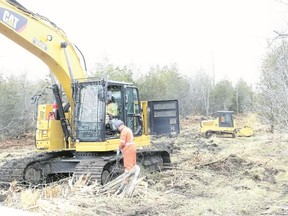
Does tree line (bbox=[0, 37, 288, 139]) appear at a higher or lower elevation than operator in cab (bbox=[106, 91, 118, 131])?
higher

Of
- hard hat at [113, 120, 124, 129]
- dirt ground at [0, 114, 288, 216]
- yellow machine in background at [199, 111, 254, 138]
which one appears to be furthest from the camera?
yellow machine in background at [199, 111, 254, 138]

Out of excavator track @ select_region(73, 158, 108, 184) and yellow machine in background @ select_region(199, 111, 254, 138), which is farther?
yellow machine in background @ select_region(199, 111, 254, 138)

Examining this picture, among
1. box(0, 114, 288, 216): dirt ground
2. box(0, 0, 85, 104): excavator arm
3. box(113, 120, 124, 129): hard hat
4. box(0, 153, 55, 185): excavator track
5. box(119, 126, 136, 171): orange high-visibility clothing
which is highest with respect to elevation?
box(0, 0, 85, 104): excavator arm

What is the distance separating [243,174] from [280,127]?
1647 mm

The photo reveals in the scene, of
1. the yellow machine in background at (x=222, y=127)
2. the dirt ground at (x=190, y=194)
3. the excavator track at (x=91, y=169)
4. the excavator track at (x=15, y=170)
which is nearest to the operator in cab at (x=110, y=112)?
the excavator track at (x=91, y=169)

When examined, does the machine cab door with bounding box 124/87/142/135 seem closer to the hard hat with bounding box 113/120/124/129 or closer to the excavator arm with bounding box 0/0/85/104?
the hard hat with bounding box 113/120/124/129

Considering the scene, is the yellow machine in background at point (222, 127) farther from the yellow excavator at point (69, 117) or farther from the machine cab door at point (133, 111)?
the yellow excavator at point (69, 117)

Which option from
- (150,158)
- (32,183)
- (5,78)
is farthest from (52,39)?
(5,78)

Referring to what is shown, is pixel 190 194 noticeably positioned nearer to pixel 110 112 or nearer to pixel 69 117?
pixel 110 112

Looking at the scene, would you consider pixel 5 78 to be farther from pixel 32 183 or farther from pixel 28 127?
pixel 32 183

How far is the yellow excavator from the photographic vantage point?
9469mm

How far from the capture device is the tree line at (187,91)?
1008 cm

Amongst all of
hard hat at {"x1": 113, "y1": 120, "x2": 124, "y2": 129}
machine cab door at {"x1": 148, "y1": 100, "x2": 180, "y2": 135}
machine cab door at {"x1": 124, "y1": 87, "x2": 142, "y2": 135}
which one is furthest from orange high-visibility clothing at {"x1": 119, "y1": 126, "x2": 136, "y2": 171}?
machine cab door at {"x1": 148, "y1": 100, "x2": 180, "y2": 135}

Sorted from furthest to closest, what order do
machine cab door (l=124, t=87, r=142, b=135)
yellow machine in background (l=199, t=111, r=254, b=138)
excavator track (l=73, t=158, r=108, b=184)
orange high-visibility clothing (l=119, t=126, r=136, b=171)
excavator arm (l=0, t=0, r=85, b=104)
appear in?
yellow machine in background (l=199, t=111, r=254, b=138) → machine cab door (l=124, t=87, r=142, b=135) → orange high-visibility clothing (l=119, t=126, r=136, b=171) → excavator track (l=73, t=158, r=108, b=184) → excavator arm (l=0, t=0, r=85, b=104)
